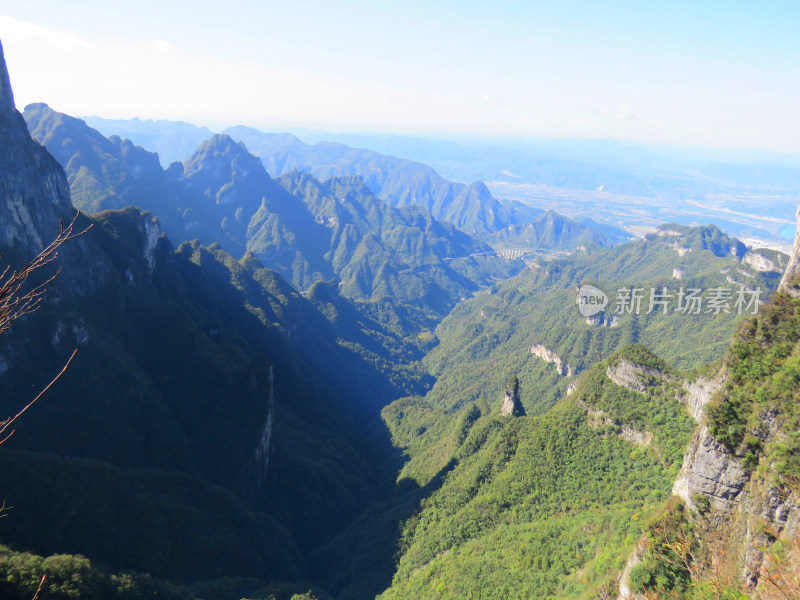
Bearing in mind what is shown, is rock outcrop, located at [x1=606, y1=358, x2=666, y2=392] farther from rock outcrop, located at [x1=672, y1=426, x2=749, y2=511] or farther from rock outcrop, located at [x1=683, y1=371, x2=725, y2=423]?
rock outcrop, located at [x1=672, y1=426, x2=749, y2=511]

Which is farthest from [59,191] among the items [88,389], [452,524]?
[452,524]

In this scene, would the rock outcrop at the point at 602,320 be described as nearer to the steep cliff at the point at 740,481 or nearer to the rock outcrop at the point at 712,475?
the steep cliff at the point at 740,481

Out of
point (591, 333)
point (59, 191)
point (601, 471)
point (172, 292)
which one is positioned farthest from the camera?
point (591, 333)

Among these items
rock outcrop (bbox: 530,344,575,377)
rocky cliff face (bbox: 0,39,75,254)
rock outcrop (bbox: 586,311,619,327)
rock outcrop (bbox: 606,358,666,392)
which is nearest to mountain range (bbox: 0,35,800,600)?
rock outcrop (bbox: 606,358,666,392)

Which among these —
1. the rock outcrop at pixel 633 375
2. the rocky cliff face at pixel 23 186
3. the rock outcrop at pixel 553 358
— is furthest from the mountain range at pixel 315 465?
the rock outcrop at pixel 553 358

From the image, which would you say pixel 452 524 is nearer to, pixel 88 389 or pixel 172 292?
pixel 88 389

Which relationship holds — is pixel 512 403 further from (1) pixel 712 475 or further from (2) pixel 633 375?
(1) pixel 712 475

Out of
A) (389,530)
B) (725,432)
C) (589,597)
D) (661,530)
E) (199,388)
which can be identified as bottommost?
(389,530)

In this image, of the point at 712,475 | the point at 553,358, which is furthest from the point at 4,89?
the point at 553,358
